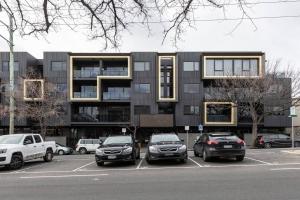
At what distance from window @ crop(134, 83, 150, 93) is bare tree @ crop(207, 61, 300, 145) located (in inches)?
370

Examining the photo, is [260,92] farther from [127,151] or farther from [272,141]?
[127,151]

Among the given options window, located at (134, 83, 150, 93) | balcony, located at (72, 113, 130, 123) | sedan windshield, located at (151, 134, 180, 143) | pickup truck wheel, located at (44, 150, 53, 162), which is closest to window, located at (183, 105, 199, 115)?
window, located at (134, 83, 150, 93)

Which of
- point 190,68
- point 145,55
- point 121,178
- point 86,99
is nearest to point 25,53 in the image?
point 86,99

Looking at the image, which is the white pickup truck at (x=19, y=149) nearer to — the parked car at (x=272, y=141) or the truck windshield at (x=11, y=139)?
the truck windshield at (x=11, y=139)

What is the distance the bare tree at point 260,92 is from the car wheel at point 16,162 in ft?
104

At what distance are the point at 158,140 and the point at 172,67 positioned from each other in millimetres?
37656

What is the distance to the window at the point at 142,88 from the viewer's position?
59.2 metres

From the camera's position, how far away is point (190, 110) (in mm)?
59344

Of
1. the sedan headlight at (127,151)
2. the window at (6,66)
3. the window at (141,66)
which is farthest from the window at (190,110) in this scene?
the sedan headlight at (127,151)

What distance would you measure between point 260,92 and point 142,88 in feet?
51.4

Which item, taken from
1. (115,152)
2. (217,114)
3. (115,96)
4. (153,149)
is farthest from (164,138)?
(115,96)

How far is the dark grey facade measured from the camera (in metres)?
58.0

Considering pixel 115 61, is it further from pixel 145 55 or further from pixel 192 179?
pixel 192 179

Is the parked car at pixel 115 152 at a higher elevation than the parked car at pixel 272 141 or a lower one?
higher
